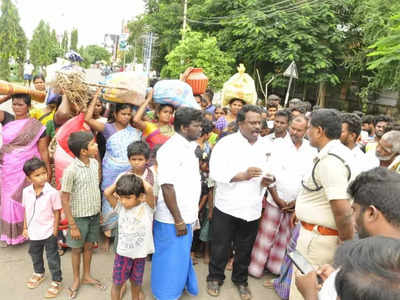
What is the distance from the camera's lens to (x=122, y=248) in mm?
2486

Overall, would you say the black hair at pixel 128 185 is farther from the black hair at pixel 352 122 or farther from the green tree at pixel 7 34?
the green tree at pixel 7 34

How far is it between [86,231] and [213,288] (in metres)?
1.31

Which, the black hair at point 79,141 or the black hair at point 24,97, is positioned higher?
the black hair at point 24,97

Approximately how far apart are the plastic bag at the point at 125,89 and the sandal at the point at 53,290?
175 cm

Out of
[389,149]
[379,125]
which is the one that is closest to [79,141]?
[389,149]

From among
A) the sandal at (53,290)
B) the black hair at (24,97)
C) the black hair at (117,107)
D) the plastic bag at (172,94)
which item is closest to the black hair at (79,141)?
the black hair at (117,107)

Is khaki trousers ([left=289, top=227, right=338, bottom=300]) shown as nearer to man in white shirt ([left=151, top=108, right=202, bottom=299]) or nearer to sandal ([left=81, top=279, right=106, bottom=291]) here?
man in white shirt ([left=151, top=108, right=202, bottom=299])

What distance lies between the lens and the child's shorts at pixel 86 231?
2.75 metres

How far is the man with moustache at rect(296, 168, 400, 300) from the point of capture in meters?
1.34

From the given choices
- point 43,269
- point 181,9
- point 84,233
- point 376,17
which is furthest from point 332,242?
point 181,9

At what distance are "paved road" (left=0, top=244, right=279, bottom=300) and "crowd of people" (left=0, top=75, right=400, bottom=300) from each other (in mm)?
84

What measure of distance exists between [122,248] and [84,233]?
507 millimetres

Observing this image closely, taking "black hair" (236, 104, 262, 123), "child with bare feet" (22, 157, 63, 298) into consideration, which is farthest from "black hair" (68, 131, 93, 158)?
"black hair" (236, 104, 262, 123)

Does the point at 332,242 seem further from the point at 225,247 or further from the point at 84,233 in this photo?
the point at 84,233
